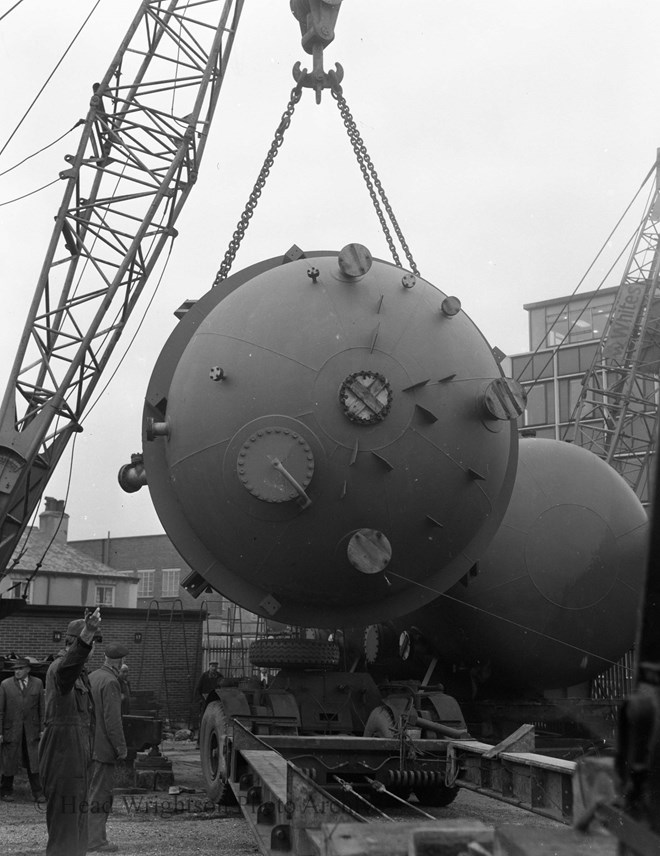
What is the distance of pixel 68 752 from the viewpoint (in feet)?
22.5

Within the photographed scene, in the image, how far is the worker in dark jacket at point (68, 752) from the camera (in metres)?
6.70

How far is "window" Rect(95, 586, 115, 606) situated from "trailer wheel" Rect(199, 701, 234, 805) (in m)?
32.0

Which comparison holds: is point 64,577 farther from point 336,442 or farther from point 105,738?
point 336,442

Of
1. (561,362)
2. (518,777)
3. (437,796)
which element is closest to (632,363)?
(561,362)

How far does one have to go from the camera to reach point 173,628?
23.2m

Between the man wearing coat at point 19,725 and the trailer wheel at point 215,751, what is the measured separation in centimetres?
282

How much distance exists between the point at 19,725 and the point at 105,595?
1166 inches

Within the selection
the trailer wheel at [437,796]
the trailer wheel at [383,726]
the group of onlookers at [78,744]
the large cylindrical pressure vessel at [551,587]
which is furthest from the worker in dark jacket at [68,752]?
the large cylindrical pressure vessel at [551,587]

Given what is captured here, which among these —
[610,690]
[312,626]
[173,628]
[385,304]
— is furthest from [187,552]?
[173,628]

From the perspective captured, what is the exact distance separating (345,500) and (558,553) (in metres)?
3.46

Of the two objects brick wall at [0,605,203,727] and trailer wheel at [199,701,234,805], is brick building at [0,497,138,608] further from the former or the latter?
trailer wheel at [199,701,234,805]

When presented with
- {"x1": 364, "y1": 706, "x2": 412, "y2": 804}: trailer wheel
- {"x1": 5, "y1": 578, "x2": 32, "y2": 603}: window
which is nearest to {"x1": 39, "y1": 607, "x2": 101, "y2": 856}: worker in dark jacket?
{"x1": 364, "y1": 706, "x2": 412, "y2": 804}: trailer wheel

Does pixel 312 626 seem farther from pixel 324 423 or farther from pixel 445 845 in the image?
pixel 445 845

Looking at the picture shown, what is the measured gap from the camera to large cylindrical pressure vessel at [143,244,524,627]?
25.2 ft
